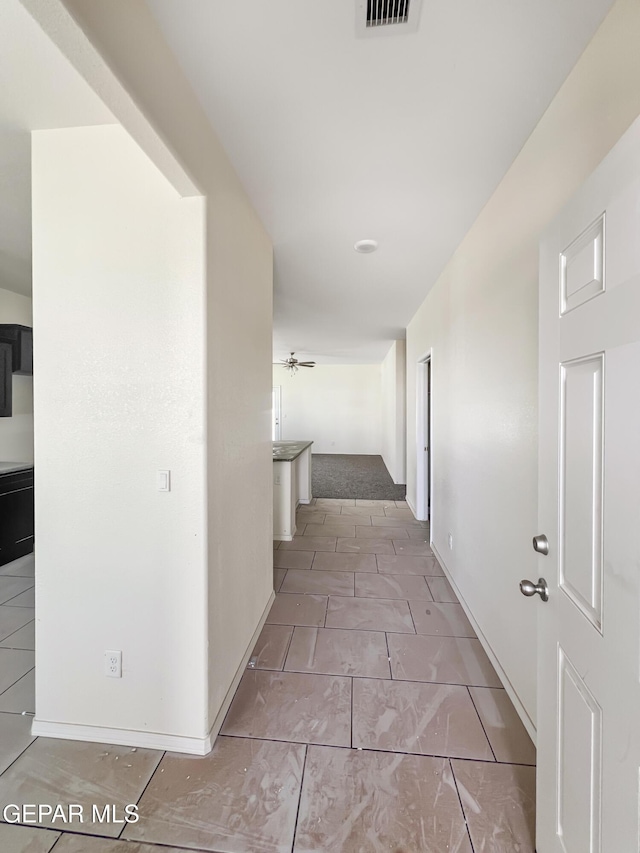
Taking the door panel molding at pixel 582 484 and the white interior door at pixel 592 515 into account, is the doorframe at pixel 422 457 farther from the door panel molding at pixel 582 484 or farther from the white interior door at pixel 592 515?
the door panel molding at pixel 582 484

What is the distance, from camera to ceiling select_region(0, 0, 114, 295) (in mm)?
1010

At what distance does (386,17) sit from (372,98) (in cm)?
29

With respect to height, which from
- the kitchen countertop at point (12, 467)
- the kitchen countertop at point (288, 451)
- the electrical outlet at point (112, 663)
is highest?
the kitchen countertop at point (288, 451)

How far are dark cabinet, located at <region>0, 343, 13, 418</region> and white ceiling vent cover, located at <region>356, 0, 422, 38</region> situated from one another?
380cm

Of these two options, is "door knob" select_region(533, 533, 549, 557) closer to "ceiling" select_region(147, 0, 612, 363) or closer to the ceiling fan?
"ceiling" select_region(147, 0, 612, 363)

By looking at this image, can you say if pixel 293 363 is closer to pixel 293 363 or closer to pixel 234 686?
pixel 293 363

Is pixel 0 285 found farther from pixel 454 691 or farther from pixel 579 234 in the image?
pixel 454 691

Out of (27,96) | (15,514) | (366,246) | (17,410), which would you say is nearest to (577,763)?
(27,96)

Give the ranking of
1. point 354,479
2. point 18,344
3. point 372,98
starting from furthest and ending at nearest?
point 354,479
point 18,344
point 372,98

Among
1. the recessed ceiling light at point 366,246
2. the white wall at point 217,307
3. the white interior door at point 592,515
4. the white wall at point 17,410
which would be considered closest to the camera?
the white interior door at point 592,515

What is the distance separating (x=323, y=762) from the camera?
1.37 m

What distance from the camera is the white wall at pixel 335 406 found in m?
9.78

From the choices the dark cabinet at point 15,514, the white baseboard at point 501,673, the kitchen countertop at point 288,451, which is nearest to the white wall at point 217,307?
the kitchen countertop at point 288,451

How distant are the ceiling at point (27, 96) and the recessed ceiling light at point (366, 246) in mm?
1635
